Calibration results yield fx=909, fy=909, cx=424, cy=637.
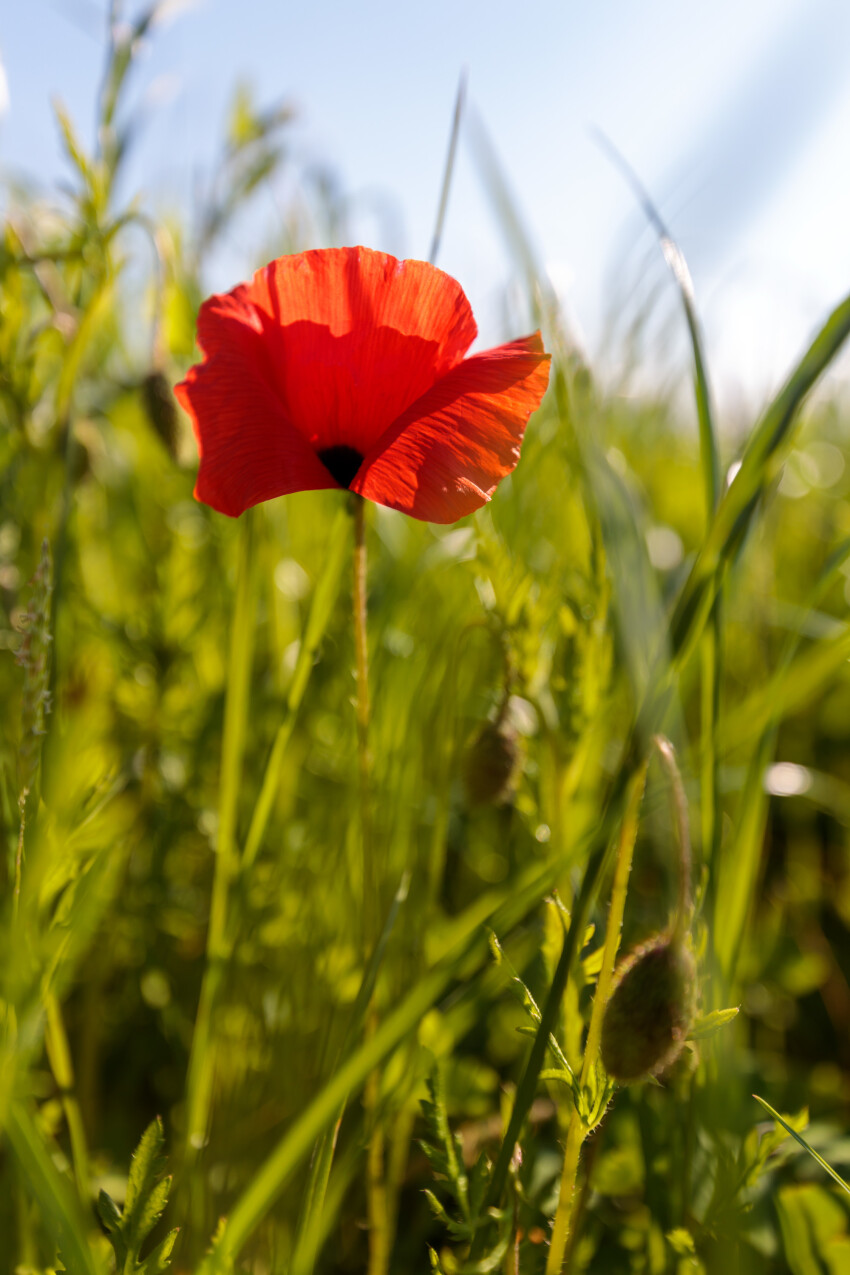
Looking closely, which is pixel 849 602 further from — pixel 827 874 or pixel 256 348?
pixel 256 348

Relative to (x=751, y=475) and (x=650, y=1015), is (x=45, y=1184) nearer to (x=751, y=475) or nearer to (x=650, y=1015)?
(x=650, y=1015)

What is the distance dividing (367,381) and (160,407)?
21.1 inches

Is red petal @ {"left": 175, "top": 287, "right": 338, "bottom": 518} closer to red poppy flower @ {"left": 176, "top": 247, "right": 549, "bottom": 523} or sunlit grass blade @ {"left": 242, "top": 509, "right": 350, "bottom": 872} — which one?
red poppy flower @ {"left": 176, "top": 247, "right": 549, "bottom": 523}

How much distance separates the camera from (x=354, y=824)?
0.90m

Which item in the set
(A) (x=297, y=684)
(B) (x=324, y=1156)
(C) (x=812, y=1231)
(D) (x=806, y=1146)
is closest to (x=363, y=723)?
(A) (x=297, y=684)

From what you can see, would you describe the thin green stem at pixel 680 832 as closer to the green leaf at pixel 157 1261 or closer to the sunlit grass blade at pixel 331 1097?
the sunlit grass blade at pixel 331 1097

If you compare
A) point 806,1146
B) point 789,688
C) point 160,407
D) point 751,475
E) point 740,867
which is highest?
point 160,407

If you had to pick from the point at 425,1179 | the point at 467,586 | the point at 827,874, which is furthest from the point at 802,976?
the point at 467,586

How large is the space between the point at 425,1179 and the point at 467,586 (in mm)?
657

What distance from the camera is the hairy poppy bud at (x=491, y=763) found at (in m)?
0.82

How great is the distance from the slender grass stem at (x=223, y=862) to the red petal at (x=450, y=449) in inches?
7.0

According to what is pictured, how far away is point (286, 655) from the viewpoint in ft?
3.77

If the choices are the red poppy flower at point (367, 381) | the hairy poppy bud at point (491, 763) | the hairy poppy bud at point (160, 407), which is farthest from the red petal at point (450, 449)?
the hairy poppy bud at point (160, 407)

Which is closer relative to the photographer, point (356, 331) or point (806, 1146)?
point (806, 1146)
